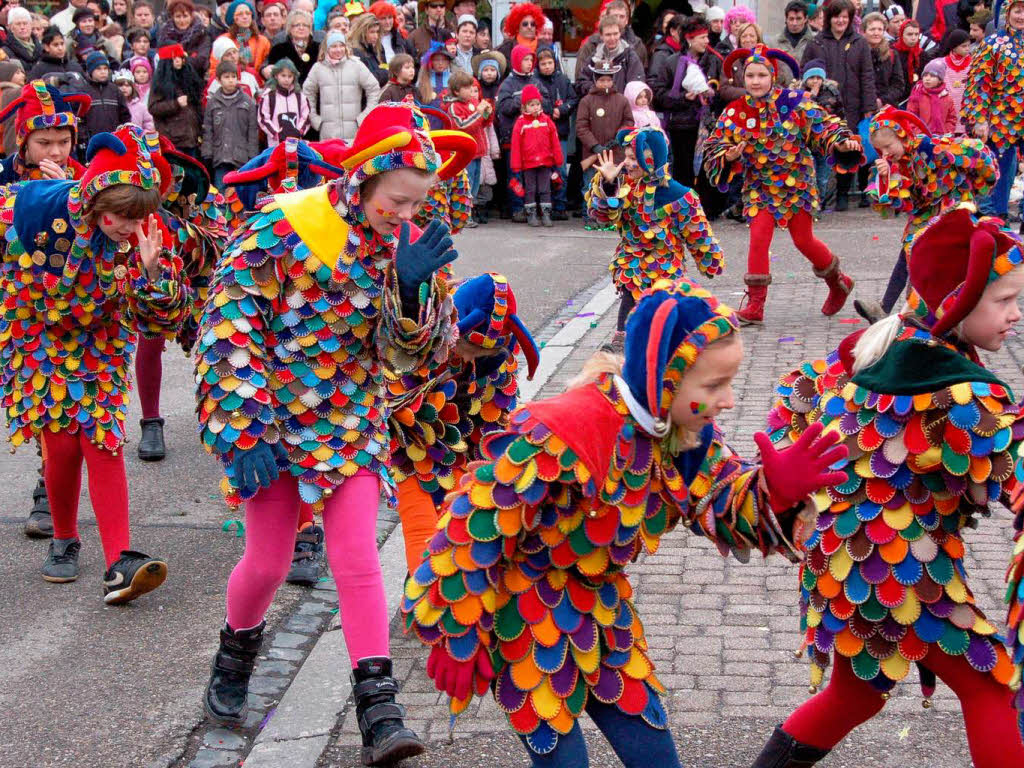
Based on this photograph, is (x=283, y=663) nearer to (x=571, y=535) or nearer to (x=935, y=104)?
(x=571, y=535)

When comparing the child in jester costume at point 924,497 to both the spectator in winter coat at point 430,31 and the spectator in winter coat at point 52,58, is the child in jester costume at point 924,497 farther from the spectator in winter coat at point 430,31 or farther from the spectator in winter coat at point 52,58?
the spectator in winter coat at point 430,31

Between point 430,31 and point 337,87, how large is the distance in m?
2.04

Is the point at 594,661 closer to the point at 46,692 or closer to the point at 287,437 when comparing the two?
the point at 287,437

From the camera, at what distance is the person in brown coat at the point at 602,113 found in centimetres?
1538

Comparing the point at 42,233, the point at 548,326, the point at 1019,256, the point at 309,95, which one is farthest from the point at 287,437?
the point at 309,95

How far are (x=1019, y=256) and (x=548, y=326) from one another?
6920mm

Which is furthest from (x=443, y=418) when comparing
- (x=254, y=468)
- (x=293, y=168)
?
(x=293, y=168)

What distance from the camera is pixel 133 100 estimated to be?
1510 cm

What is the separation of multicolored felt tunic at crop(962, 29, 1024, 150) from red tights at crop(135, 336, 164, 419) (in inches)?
348

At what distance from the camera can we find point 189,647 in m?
5.00

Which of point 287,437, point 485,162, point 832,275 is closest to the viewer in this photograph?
point 287,437

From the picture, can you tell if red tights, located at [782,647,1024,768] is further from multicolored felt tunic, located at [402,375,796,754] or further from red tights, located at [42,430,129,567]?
red tights, located at [42,430,129,567]

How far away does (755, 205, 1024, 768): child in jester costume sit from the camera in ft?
11.0

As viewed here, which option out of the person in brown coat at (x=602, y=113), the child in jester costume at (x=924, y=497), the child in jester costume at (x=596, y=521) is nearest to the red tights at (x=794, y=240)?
the person in brown coat at (x=602, y=113)
